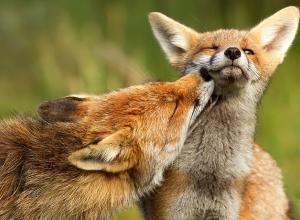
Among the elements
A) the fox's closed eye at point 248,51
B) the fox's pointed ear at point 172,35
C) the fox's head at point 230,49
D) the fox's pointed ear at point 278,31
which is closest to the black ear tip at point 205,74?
the fox's head at point 230,49

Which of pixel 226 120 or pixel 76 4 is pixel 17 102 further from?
pixel 226 120

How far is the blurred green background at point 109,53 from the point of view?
Result: 1178 centimetres

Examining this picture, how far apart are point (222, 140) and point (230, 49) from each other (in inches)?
32.1

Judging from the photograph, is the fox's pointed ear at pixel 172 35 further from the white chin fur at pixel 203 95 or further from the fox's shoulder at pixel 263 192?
the fox's shoulder at pixel 263 192

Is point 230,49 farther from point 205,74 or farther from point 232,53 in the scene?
point 205,74

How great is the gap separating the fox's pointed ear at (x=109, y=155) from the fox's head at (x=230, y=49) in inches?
38.7

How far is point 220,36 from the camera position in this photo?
8.50 m

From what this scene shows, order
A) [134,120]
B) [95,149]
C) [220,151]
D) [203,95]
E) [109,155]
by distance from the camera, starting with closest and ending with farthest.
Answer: [95,149] < [109,155] < [134,120] < [203,95] < [220,151]

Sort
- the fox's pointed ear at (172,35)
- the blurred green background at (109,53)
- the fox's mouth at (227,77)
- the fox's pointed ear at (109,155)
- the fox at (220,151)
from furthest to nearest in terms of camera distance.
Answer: the blurred green background at (109,53) → the fox's pointed ear at (172,35) → the fox at (220,151) → the fox's mouth at (227,77) → the fox's pointed ear at (109,155)

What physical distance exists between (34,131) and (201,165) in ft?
4.67

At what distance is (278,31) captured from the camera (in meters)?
9.12

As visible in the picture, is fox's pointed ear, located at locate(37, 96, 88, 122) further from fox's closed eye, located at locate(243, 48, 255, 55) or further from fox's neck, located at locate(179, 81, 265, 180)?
fox's closed eye, located at locate(243, 48, 255, 55)

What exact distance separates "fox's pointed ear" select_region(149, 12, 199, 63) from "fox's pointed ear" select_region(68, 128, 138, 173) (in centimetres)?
161

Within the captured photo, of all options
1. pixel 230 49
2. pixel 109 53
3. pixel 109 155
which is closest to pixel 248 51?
pixel 230 49
